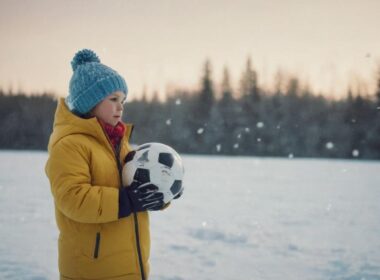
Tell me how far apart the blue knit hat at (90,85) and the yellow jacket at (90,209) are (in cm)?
10

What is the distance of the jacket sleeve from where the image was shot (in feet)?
6.23

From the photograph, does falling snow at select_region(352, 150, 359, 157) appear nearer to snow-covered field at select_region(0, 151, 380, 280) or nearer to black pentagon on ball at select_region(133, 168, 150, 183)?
snow-covered field at select_region(0, 151, 380, 280)

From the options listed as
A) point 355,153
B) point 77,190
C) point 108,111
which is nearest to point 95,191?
point 77,190

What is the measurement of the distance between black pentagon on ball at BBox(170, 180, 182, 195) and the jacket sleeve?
433 mm

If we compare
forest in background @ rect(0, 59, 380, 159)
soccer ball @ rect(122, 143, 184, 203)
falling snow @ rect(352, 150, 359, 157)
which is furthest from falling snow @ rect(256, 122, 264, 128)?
soccer ball @ rect(122, 143, 184, 203)

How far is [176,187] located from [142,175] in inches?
10.5

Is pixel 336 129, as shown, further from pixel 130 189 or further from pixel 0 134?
pixel 130 189

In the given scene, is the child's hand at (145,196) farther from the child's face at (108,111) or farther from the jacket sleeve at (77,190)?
the child's face at (108,111)

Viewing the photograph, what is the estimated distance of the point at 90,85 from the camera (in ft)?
7.20

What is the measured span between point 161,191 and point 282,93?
51.8 meters

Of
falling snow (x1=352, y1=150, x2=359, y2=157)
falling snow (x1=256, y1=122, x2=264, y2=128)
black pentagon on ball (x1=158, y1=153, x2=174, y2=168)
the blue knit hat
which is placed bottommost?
falling snow (x1=352, y1=150, x2=359, y2=157)

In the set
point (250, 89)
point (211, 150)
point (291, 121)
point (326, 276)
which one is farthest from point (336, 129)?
point (326, 276)

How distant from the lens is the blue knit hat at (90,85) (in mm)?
2197

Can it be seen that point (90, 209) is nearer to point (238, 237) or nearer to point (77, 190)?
point (77, 190)
